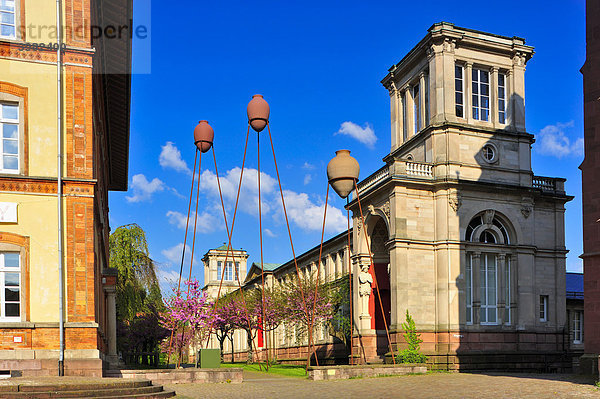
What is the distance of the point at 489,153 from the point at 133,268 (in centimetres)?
2303

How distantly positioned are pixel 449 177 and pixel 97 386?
2299 centimetres

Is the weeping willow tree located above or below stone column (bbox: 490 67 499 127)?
below

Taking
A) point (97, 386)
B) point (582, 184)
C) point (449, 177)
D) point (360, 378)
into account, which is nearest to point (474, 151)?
point (449, 177)

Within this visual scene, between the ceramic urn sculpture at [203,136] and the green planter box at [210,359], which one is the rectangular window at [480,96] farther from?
the green planter box at [210,359]

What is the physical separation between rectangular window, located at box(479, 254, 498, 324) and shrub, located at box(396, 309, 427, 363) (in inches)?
167

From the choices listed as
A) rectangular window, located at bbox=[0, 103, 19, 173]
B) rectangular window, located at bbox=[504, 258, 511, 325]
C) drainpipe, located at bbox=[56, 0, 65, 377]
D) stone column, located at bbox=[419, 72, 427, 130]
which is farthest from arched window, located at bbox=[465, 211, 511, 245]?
rectangular window, located at bbox=[0, 103, 19, 173]

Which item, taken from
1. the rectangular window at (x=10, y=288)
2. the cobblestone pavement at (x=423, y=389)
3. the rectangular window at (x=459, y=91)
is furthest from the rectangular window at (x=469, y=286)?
the rectangular window at (x=10, y=288)

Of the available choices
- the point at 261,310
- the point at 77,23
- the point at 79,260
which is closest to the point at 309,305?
the point at 261,310

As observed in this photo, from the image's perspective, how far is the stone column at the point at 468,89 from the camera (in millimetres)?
35094

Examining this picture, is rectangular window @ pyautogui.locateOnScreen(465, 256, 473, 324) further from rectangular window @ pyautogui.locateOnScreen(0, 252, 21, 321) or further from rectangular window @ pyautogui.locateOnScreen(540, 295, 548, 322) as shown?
rectangular window @ pyautogui.locateOnScreen(0, 252, 21, 321)

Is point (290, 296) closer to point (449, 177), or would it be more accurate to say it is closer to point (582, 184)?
point (449, 177)

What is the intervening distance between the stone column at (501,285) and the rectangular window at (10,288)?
24.1 metres

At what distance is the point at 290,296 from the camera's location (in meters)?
45.0

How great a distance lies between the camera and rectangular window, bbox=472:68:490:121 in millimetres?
35750
